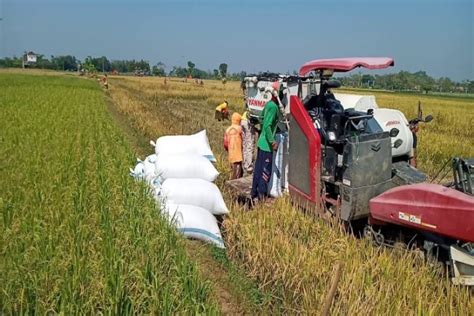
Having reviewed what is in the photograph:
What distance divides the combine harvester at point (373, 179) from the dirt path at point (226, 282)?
45.2 inches

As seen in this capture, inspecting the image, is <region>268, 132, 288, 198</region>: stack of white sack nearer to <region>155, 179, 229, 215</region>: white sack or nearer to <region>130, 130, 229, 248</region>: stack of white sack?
<region>130, 130, 229, 248</region>: stack of white sack

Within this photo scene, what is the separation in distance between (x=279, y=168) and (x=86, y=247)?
3.31 meters

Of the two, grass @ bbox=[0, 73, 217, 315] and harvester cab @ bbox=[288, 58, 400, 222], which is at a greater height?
harvester cab @ bbox=[288, 58, 400, 222]

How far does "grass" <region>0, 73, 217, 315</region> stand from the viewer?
2.63 meters

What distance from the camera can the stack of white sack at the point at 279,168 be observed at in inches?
233

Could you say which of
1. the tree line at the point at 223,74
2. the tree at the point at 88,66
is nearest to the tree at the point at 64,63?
the tree line at the point at 223,74

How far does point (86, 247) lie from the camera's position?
10.4 ft

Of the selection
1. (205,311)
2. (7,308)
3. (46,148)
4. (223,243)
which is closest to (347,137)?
(223,243)

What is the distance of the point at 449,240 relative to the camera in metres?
3.48

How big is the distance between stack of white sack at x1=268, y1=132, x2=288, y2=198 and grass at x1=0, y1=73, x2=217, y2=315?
1.86 m

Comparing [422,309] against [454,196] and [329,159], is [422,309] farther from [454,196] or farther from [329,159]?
[329,159]

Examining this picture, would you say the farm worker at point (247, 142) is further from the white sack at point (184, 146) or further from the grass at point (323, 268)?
the grass at point (323, 268)

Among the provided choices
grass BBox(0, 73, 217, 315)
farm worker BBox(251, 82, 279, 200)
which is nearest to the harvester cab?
farm worker BBox(251, 82, 279, 200)

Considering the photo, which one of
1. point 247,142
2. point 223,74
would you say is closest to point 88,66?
point 223,74
